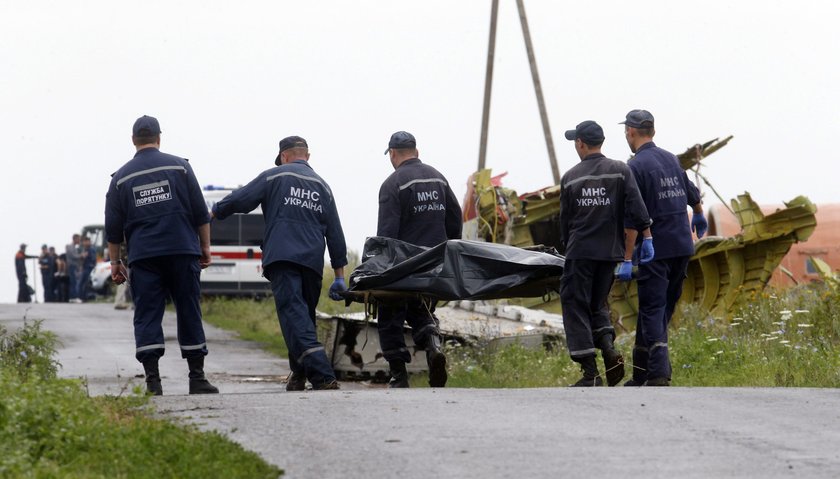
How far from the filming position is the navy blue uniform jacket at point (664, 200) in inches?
420

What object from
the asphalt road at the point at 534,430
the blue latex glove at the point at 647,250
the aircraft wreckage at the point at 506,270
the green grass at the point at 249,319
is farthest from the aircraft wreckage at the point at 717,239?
the asphalt road at the point at 534,430

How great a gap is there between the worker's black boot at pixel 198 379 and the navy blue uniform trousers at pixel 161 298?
47 mm

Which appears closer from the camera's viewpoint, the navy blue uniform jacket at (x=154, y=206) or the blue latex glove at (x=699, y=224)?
the navy blue uniform jacket at (x=154, y=206)

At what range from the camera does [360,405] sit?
27.8 feet

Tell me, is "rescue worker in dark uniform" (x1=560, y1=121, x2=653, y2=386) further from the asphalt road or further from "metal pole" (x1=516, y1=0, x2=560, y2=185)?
"metal pole" (x1=516, y1=0, x2=560, y2=185)

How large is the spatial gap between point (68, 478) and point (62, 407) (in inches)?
48.9

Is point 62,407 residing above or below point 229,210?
below

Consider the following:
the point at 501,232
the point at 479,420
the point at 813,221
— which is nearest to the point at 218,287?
the point at 501,232

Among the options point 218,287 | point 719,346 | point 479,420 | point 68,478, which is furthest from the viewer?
point 218,287

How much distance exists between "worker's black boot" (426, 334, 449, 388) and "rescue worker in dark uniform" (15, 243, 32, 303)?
103ft

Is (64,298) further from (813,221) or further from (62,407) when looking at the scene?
(62,407)

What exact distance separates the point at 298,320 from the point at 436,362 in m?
1.09

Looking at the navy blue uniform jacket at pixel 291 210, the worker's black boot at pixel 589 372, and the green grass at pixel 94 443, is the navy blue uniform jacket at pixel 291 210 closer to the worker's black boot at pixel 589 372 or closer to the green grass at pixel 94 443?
the worker's black boot at pixel 589 372

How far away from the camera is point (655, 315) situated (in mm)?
10656
